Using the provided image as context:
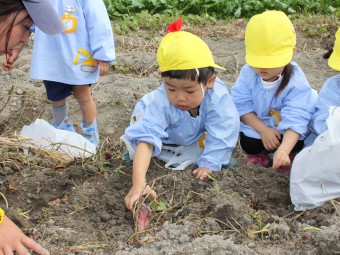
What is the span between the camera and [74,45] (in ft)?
13.7

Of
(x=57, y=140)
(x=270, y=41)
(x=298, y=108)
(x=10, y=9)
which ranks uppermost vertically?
(x=10, y=9)

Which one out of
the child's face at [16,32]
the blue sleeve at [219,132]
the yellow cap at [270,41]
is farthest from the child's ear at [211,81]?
the child's face at [16,32]

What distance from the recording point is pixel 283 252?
2.82 m

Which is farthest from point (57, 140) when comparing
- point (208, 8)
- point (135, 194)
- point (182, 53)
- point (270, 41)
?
point (208, 8)

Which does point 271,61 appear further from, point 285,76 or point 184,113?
point 184,113

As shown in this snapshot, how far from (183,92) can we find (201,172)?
18.1 inches

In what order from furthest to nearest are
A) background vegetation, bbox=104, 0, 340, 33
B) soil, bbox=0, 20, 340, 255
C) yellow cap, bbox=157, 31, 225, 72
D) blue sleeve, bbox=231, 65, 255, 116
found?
background vegetation, bbox=104, 0, 340, 33 < blue sleeve, bbox=231, 65, 255, 116 < yellow cap, bbox=157, 31, 225, 72 < soil, bbox=0, 20, 340, 255

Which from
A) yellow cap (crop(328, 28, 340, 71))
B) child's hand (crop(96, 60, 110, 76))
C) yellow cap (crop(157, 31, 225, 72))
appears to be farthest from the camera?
child's hand (crop(96, 60, 110, 76))

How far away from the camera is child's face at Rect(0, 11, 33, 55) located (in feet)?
8.30

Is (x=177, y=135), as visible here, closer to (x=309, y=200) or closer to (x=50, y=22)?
(x=309, y=200)

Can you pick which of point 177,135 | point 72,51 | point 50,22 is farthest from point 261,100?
point 50,22

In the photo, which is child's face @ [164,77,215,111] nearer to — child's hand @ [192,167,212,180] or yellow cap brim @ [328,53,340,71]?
child's hand @ [192,167,212,180]

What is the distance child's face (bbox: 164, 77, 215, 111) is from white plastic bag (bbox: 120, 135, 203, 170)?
0.41 m

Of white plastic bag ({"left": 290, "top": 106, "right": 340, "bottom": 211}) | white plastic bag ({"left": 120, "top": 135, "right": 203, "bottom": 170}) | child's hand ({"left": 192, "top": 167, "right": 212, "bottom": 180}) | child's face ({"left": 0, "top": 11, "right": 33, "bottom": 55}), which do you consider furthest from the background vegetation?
child's face ({"left": 0, "top": 11, "right": 33, "bottom": 55})
